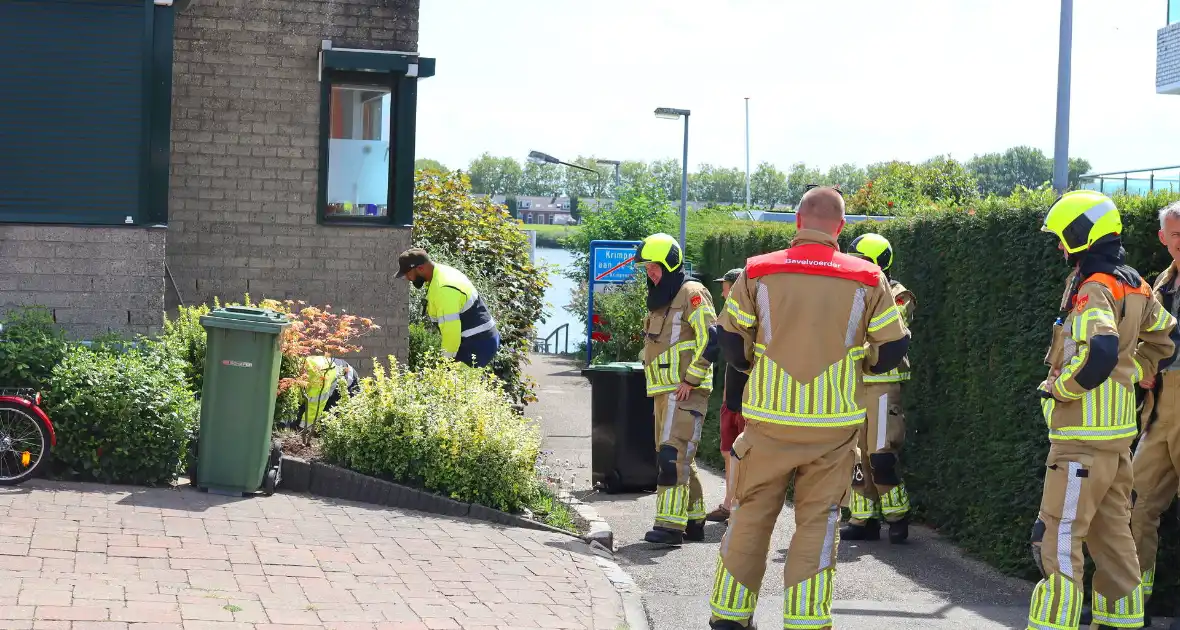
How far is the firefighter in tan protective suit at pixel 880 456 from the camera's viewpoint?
8.59m

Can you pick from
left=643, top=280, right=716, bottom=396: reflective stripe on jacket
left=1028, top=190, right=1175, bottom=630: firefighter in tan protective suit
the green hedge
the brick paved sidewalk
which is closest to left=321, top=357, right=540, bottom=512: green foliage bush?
the brick paved sidewalk

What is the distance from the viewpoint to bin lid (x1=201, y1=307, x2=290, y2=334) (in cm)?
843

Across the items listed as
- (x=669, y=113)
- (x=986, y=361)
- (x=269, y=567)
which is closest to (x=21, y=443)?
(x=269, y=567)

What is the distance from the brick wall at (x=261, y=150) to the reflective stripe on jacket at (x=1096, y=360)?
772 centimetres

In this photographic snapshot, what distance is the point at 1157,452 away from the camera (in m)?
6.41

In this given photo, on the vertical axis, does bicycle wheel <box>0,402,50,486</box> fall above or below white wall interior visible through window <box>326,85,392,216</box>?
below

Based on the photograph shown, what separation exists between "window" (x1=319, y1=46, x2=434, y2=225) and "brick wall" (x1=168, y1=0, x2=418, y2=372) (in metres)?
0.14

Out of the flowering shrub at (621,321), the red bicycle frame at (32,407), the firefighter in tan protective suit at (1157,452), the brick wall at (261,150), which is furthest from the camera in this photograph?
the flowering shrub at (621,321)

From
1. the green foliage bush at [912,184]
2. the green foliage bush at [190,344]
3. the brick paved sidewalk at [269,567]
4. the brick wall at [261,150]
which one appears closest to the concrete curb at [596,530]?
the brick paved sidewalk at [269,567]

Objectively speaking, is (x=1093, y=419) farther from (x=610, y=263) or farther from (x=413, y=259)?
(x=610, y=263)

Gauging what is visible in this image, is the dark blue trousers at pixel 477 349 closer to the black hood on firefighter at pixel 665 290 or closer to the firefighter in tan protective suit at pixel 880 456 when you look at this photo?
the black hood on firefighter at pixel 665 290

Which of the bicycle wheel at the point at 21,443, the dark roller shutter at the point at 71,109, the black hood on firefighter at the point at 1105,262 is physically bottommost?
the bicycle wheel at the point at 21,443

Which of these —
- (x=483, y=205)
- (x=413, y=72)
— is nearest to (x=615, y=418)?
(x=413, y=72)

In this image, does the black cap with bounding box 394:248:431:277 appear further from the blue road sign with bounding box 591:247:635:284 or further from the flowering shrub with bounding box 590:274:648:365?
the blue road sign with bounding box 591:247:635:284
